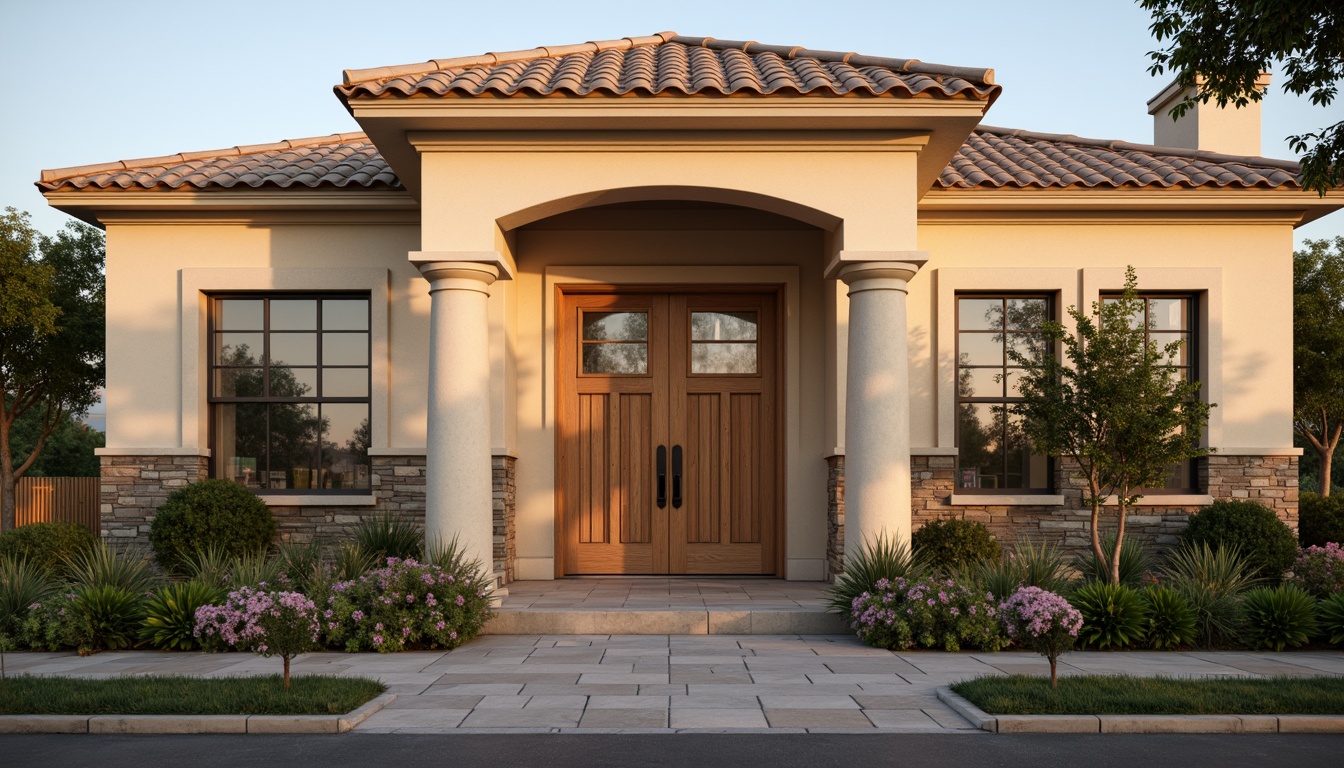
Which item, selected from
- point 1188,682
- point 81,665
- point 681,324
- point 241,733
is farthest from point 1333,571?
point 81,665

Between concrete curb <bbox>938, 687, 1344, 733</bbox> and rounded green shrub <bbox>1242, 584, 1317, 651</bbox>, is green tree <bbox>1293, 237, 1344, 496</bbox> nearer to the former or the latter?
rounded green shrub <bbox>1242, 584, 1317, 651</bbox>

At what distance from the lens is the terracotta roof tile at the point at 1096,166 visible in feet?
41.5

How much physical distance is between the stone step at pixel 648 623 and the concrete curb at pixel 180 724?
3.82 m

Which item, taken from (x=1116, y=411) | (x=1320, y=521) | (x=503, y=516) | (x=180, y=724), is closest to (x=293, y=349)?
(x=503, y=516)

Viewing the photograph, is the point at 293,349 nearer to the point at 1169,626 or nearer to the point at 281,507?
the point at 281,507

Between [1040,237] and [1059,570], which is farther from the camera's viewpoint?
[1040,237]

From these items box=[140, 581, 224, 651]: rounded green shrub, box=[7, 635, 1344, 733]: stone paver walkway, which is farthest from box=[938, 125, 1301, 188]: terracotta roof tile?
box=[140, 581, 224, 651]: rounded green shrub

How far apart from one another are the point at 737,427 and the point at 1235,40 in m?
7.01

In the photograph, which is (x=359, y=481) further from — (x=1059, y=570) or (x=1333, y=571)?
(x=1333, y=571)

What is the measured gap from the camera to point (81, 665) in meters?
8.67

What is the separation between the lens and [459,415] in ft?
34.5

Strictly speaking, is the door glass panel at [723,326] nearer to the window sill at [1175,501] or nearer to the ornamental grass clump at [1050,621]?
the window sill at [1175,501]

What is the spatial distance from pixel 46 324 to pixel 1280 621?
17338 millimetres

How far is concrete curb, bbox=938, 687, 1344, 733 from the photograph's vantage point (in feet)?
21.5
